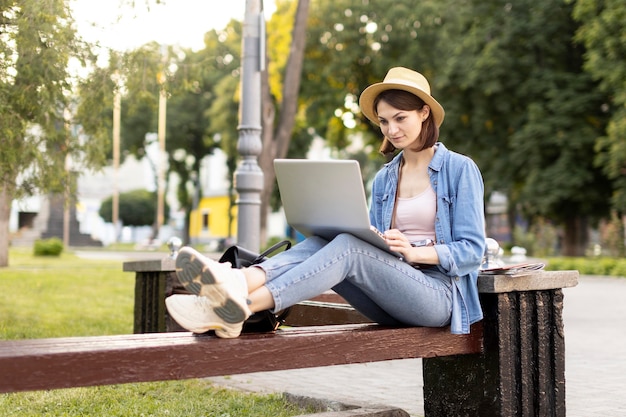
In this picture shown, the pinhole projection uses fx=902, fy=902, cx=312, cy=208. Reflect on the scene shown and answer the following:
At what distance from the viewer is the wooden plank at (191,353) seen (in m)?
2.93

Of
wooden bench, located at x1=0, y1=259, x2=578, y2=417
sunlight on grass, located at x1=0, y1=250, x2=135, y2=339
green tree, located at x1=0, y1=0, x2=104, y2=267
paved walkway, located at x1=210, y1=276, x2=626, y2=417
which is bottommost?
paved walkway, located at x1=210, y1=276, x2=626, y2=417

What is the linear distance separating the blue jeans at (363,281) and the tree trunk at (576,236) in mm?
28638

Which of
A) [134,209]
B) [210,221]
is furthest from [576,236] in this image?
Answer: [210,221]

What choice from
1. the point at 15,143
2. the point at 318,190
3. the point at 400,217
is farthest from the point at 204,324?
the point at 15,143

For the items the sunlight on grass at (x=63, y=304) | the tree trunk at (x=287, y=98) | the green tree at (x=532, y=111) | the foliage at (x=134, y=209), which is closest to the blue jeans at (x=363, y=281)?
the sunlight on grass at (x=63, y=304)

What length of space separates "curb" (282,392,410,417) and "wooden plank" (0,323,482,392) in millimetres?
742

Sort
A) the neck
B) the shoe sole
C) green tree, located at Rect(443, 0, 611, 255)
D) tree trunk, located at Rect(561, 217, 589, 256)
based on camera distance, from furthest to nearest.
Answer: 1. tree trunk, located at Rect(561, 217, 589, 256)
2. green tree, located at Rect(443, 0, 611, 255)
3. the neck
4. the shoe sole

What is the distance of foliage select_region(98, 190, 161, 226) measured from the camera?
63.2 m

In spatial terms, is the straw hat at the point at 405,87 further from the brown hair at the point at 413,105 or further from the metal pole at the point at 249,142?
the metal pole at the point at 249,142

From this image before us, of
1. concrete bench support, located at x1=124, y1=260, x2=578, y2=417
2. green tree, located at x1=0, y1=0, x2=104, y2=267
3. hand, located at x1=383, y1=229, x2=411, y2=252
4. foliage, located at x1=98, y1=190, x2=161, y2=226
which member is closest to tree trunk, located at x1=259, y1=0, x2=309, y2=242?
green tree, located at x1=0, y1=0, x2=104, y2=267

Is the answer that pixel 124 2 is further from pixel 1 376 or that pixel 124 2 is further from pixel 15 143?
pixel 1 376

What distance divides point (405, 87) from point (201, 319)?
4.70 ft

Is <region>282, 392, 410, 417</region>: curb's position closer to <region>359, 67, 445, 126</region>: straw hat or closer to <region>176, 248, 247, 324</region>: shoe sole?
<region>176, 248, 247, 324</region>: shoe sole

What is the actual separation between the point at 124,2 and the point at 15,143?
5.15 ft
